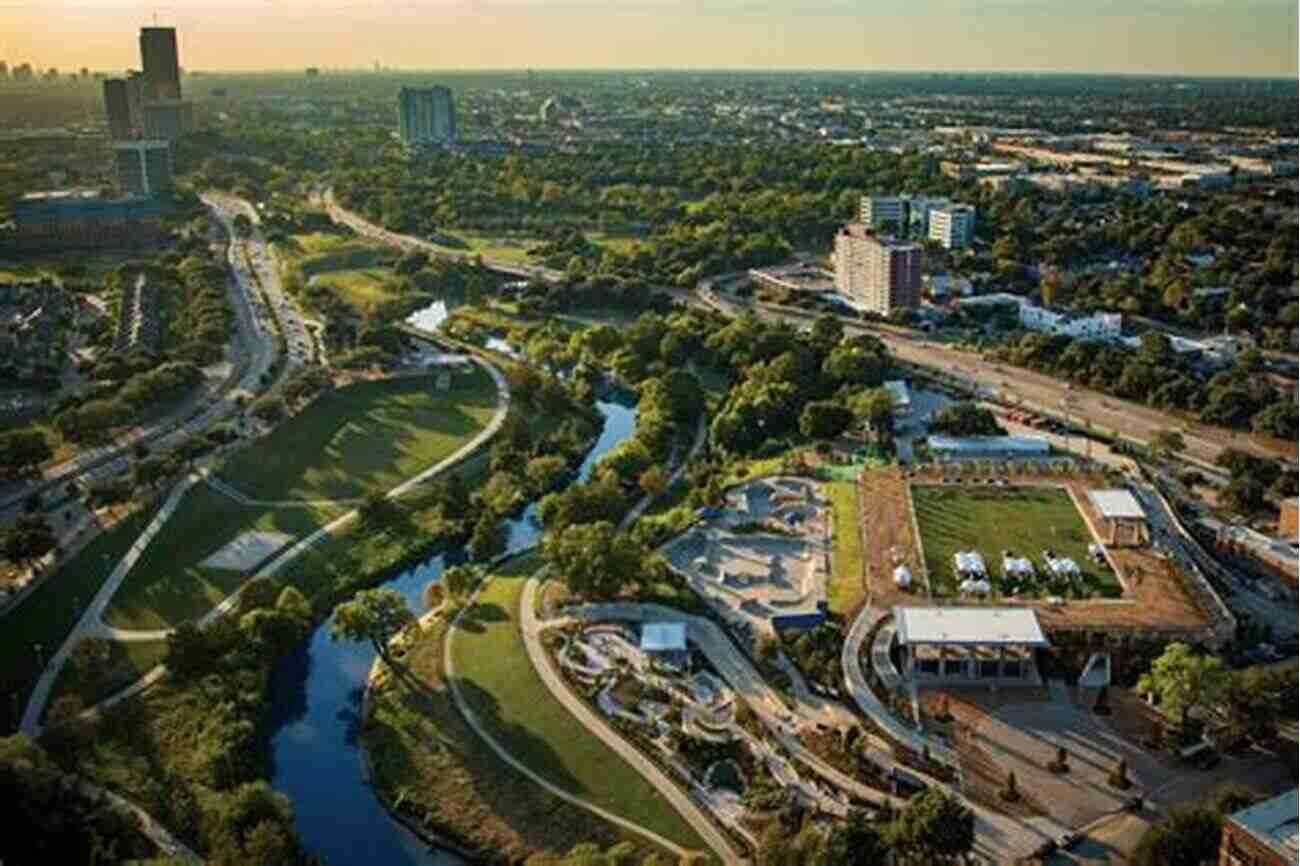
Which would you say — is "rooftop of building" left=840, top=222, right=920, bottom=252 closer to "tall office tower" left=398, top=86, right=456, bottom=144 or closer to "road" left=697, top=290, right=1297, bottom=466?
"road" left=697, top=290, right=1297, bottom=466

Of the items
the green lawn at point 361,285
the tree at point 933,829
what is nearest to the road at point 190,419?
the green lawn at point 361,285

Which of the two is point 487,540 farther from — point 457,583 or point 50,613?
point 50,613

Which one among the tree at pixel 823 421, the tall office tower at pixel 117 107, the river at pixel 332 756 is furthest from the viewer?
the tall office tower at pixel 117 107

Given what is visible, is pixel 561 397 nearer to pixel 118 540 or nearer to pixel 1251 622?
pixel 118 540

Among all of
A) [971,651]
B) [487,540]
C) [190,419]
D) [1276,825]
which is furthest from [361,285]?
[1276,825]

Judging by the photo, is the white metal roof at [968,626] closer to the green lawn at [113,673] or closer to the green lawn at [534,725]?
the green lawn at [534,725]

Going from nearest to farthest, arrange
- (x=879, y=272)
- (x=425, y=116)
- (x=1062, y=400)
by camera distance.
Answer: (x=1062, y=400)
(x=879, y=272)
(x=425, y=116)

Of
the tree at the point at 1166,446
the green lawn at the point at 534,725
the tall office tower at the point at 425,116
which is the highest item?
the tall office tower at the point at 425,116

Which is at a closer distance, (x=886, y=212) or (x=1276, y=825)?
(x=1276, y=825)
